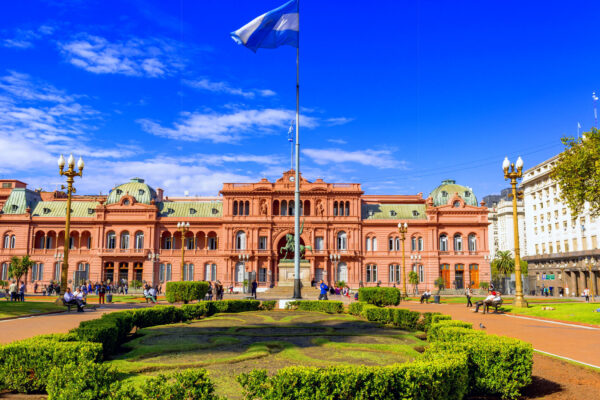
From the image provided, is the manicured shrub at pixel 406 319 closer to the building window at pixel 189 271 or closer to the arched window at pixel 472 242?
the building window at pixel 189 271

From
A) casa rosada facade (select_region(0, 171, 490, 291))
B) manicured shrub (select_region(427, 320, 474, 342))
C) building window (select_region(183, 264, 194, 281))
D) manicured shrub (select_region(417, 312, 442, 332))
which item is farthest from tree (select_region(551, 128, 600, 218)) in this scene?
building window (select_region(183, 264, 194, 281))

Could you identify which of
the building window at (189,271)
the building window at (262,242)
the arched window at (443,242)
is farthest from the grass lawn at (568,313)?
the building window at (189,271)

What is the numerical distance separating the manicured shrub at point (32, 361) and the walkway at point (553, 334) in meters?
12.5

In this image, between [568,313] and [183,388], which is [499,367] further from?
[568,313]

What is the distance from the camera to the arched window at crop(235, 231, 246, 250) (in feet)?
230

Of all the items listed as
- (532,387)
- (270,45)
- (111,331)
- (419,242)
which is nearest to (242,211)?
(419,242)

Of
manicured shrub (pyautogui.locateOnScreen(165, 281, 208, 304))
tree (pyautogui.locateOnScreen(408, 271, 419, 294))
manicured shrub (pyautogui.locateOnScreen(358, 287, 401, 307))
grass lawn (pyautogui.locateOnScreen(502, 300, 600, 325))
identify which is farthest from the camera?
tree (pyautogui.locateOnScreen(408, 271, 419, 294))

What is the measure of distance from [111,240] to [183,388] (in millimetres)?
68998

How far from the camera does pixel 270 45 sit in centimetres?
2755

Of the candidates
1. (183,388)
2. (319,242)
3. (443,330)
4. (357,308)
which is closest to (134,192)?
(319,242)

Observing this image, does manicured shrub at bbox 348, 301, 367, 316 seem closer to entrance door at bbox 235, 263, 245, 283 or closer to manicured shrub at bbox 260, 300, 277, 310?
manicured shrub at bbox 260, 300, 277, 310

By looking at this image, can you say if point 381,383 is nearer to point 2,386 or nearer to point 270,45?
point 2,386

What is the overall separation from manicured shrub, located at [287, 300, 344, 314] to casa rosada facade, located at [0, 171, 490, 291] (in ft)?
129

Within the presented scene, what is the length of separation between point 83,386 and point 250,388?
9.01ft
